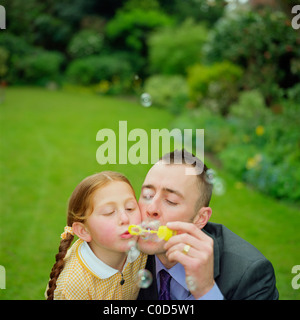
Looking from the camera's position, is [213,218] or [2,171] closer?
[213,218]

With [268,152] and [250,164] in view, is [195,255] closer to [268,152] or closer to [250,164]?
[250,164]

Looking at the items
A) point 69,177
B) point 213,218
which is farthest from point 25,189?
point 213,218

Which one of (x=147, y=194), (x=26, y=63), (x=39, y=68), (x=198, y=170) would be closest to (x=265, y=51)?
(x=198, y=170)

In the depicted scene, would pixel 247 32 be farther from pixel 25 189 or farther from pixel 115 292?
pixel 115 292

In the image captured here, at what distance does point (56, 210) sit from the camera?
538cm

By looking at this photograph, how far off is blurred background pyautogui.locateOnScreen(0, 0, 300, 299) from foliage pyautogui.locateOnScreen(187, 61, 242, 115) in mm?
32

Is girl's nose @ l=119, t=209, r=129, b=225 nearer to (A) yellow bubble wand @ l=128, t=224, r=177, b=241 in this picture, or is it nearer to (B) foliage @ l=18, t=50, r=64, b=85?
(A) yellow bubble wand @ l=128, t=224, r=177, b=241

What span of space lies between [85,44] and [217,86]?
40.7ft

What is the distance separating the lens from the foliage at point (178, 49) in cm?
1585

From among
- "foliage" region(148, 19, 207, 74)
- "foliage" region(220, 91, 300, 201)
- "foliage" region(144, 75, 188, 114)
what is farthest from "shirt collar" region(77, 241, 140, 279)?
"foliage" region(148, 19, 207, 74)

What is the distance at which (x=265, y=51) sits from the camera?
35.4ft

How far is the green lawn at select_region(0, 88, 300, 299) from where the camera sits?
4027 mm

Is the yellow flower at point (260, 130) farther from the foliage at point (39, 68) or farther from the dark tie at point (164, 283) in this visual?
the foliage at point (39, 68)
